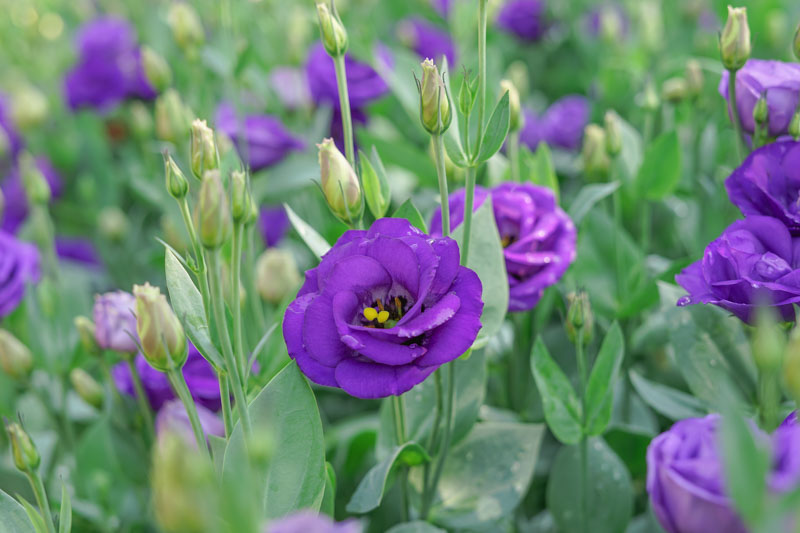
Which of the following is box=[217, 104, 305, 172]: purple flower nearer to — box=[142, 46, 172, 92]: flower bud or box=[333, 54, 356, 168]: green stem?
box=[142, 46, 172, 92]: flower bud

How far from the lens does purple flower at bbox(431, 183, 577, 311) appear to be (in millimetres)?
707

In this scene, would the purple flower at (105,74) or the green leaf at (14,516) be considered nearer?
the green leaf at (14,516)

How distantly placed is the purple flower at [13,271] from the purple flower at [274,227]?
343 millimetres

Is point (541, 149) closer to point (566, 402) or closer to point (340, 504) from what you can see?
point (566, 402)

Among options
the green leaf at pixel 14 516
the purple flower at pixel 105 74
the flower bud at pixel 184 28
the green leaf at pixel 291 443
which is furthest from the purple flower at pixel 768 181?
the purple flower at pixel 105 74

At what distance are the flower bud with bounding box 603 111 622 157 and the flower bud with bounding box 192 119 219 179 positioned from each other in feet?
1.54

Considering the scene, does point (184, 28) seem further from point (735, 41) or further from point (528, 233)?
point (735, 41)

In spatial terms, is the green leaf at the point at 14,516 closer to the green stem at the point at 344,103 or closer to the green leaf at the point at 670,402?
the green stem at the point at 344,103

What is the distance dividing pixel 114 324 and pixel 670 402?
0.56m

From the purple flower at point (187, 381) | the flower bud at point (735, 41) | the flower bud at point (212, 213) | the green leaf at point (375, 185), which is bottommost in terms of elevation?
the purple flower at point (187, 381)

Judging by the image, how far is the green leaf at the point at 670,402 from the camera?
2.50 feet

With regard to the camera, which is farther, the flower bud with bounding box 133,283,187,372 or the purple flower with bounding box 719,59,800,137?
the purple flower with bounding box 719,59,800,137

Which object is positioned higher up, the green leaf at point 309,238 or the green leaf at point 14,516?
the green leaf at point 309,238

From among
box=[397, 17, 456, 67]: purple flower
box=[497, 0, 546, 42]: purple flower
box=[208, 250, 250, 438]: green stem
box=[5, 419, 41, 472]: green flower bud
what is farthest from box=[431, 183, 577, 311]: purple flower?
box=[497, 0, 546, 42]: purple flower
